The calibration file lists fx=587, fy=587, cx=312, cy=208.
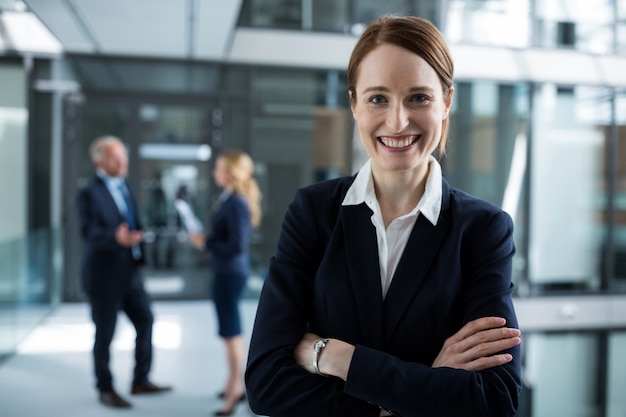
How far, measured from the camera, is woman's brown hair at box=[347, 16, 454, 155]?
1190 mm

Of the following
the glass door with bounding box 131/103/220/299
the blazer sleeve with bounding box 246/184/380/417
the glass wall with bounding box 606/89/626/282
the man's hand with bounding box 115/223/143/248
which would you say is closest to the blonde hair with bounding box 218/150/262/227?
the man's hand with bounding box 115/223/143/248

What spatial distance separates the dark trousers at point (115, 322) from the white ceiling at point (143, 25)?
217 centimetres

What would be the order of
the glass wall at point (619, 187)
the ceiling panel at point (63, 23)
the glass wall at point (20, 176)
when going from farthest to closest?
the glass wall at point (619, 187) < the glass wall at point (20, 176) < the ceiling panel at point (63, 23)

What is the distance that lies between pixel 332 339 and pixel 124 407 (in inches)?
124

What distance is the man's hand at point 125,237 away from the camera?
12.8 ft

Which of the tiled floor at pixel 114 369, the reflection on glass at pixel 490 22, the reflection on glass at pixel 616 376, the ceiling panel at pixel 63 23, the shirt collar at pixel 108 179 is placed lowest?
the reflection on glass at pixel 616 376

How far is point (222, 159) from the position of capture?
4.12 metres

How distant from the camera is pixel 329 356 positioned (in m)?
1.24

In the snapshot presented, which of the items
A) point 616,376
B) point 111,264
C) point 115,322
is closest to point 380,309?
point 111,264

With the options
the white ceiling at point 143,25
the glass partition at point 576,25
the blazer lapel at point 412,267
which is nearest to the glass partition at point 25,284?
the white ceiling at point 143,25

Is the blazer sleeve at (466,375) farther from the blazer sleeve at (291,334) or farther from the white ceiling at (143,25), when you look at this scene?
the white ceiling at (143,25)

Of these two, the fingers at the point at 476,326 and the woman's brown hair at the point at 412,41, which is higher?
the woman's brown hair at the point at 412,41

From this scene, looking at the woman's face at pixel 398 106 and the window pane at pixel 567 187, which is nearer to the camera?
the woman's face at pixel 398 106

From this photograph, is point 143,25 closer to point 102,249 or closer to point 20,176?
point 102,249
